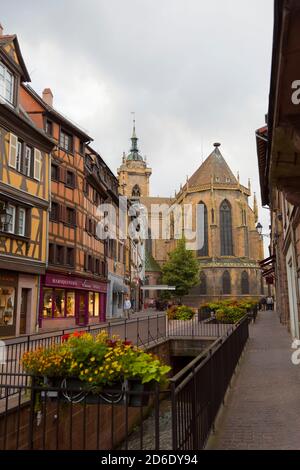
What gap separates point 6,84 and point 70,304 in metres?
13.6

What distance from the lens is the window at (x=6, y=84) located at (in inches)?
754

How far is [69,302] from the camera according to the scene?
26.2m

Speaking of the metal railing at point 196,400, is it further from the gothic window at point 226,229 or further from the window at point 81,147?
the gothic window at point 226,229

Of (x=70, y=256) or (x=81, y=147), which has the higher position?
(x=81, y=147)

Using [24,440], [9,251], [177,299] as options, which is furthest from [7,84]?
[177,299]

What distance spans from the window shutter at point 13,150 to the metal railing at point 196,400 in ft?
49.1

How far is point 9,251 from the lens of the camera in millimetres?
18766

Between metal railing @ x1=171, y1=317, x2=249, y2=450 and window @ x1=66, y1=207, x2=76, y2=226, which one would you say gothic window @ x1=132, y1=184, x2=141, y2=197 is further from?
metal railing @ x1=171, y1=317, x2=249, y2=450

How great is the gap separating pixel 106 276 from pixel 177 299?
107ft

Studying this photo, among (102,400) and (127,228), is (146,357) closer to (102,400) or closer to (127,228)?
(102,400)

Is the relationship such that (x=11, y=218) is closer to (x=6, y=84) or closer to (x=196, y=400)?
(x=6, y=84)

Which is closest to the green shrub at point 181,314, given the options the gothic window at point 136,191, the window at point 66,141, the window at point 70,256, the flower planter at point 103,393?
the window at point 70,256

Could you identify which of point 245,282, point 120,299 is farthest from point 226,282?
point 120,299

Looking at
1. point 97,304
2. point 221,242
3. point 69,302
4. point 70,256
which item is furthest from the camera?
point 221,242
